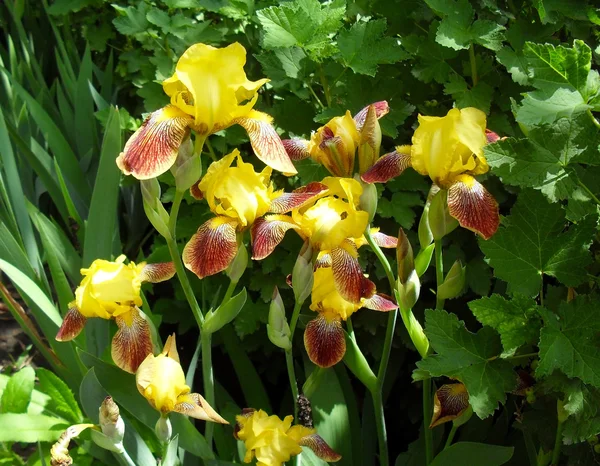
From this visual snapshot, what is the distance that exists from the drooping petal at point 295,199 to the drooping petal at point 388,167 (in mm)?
63

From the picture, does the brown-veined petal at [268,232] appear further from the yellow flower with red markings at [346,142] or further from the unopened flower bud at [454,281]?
the unopened flower bud at [454,281]

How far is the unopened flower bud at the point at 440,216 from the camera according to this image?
0.95m

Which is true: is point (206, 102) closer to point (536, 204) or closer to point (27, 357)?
point (536, 204)

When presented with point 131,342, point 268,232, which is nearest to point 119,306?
point 131,342

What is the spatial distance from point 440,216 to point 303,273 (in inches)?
8.0

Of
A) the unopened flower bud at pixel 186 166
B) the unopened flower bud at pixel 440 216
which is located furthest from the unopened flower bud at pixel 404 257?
the unopened flower bud at pixel 186 166

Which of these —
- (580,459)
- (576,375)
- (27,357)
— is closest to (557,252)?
(576,375)

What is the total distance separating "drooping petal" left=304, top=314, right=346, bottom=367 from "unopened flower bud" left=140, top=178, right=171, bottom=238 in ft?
0.84

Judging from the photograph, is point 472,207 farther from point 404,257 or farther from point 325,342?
point 325,342

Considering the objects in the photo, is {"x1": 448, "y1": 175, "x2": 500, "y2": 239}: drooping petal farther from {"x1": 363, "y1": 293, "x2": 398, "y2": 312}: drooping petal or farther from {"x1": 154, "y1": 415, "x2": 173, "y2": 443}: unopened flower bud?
{"x1": 154, "y1": 415, "x2": 173, "y2": 443}: unopened flower bud

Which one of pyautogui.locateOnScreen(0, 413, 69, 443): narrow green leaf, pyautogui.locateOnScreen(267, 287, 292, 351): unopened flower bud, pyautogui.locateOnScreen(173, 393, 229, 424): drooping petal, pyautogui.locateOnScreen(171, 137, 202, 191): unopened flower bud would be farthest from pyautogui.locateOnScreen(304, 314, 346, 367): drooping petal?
pyautogui.locateOnScreen(0, 413, 69, 443): narrow green leaf

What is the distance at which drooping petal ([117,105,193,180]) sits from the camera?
862 millimetres

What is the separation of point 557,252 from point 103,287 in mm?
639

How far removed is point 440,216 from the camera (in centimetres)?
95
